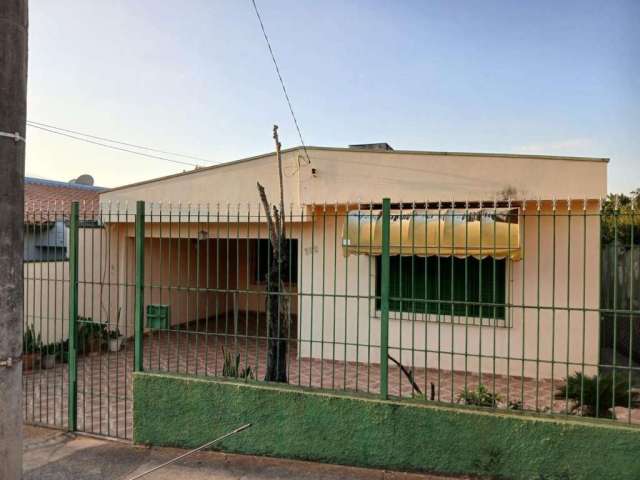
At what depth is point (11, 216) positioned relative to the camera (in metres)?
3.04

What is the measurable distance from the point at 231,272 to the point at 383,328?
11.6m

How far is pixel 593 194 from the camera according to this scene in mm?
7309

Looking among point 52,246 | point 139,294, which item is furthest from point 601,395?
point 52,246

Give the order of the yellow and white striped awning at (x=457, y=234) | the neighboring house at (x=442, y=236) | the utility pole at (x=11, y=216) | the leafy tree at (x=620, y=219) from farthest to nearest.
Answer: the neighboring house at (x=442, y=236)
the yellow and white striped awning at (x=457, y=234)
the leafy tree at (x=620, y=219)
the utility pole at (x=11, y=216)

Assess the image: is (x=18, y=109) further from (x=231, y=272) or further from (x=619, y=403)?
(x=231, y=272)

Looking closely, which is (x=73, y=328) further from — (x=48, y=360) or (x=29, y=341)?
(x=48, y=360)

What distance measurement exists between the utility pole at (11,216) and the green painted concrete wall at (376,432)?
1.54 metres

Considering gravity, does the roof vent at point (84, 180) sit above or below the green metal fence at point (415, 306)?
above

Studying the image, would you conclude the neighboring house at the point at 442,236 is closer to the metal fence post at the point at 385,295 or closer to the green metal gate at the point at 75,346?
the green metal gate at the point at 75,346

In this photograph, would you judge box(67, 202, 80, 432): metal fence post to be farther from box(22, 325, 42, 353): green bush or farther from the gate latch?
box(22, 325, 42, 353): green bush

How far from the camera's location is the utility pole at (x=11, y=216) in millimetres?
2996

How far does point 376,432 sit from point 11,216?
319 cm

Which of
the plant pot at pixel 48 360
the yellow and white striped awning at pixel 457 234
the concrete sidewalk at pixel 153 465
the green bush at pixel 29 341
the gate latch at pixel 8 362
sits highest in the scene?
the yellow and white striped awning at pixel 457 234

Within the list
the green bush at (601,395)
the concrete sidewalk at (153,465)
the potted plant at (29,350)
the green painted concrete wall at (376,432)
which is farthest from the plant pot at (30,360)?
the green bush at (601,395)
